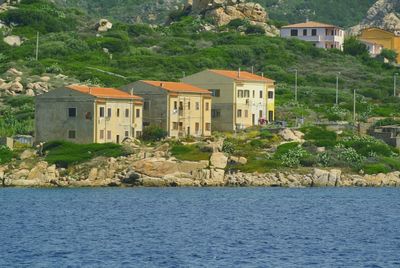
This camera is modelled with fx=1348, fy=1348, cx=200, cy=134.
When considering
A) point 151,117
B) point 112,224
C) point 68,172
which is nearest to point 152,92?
point 151,117

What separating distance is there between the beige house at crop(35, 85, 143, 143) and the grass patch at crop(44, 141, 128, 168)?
272 cm

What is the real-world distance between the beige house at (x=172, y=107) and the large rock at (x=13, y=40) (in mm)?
62124

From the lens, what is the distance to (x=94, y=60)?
174 meters

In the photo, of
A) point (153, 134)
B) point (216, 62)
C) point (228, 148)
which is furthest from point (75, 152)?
point (216, 62)

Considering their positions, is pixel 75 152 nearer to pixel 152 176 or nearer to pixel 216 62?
pixel 152 176

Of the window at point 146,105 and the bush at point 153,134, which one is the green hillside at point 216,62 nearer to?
the window at point 146,105

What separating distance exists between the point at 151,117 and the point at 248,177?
18.7 meters

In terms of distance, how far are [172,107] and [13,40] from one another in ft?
223

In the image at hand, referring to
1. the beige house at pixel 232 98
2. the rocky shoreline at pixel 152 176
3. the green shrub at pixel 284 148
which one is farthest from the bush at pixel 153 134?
the beige house at pixel 232 98

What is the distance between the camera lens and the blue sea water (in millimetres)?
65125

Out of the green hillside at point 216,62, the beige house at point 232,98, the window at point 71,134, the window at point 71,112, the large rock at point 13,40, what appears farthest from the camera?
the large rock at point 13,40

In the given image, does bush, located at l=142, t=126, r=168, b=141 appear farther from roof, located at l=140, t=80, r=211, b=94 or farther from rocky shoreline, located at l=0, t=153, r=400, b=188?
rocky shoreline, located at l=0, t=153, r=400, b=188

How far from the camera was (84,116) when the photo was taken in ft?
384

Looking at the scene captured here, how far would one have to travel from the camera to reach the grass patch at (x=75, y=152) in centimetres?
10994
